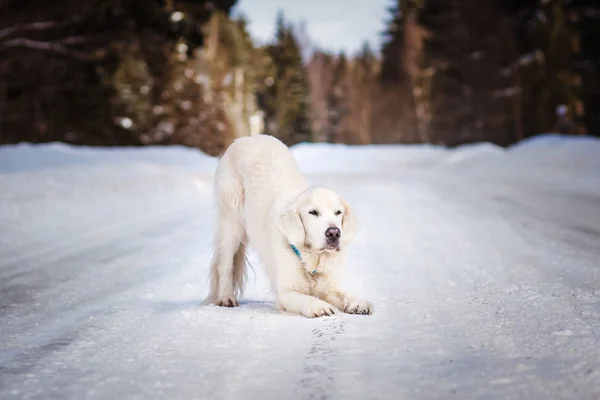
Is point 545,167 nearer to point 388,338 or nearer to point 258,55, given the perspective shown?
point 388,338

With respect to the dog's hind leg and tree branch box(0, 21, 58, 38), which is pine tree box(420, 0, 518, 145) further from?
the dog's hind leg

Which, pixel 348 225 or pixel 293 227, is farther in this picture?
pixel 348 225

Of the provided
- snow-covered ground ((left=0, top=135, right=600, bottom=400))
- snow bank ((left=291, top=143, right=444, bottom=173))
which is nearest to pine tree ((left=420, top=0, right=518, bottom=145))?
snow bank ((left=291, top=143, right=444, bottom=173))

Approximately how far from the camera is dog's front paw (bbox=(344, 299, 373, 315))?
4176mm

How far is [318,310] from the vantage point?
4184 millimetres

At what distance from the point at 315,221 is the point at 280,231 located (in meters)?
0.34

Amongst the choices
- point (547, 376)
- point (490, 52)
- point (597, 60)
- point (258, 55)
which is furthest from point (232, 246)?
point (258, 55)

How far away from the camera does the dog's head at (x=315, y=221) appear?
172 inches

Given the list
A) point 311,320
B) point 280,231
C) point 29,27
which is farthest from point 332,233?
point 29,27

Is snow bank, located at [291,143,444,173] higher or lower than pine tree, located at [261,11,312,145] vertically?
lower

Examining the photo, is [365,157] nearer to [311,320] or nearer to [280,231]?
[280,231]

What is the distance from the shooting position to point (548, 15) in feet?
94.7

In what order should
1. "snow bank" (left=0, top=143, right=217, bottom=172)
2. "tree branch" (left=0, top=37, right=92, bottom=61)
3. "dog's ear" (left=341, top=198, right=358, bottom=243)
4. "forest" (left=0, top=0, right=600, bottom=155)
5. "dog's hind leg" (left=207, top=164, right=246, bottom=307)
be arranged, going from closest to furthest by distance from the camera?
"dog's ear" (left=341, top=198, right=358, bottom=243)
"dog's hind leg" (left=207, top=164, right=246, bottom=307)
"snow bank" (left=0, top=143, right=217, bottom=172)
"tree branch" (left=0, top=37, right=92, bottom=61)
"forest" (left=0, top=0, right=600, bottom=155)

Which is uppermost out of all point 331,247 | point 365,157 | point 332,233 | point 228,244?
point 332,233
